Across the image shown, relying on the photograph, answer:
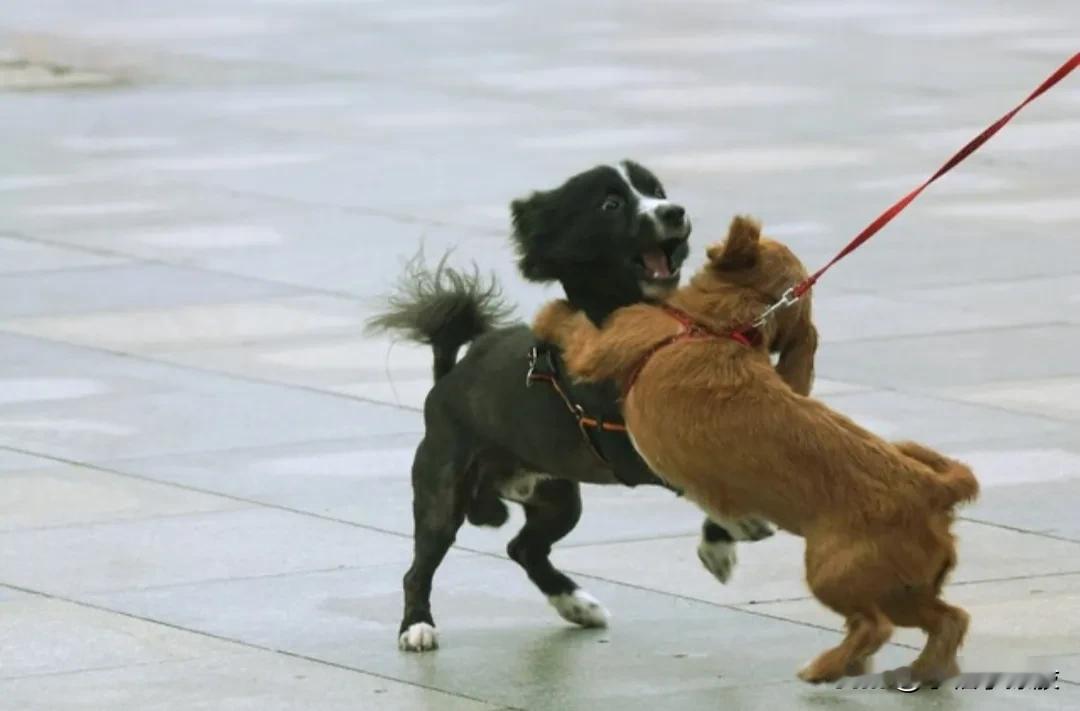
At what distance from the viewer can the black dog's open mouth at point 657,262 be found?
6973 mm

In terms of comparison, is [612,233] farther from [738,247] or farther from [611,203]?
[738,247]

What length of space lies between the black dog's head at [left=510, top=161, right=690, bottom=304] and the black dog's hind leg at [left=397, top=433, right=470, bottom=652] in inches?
26.2

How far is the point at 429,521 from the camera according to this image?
7457mm

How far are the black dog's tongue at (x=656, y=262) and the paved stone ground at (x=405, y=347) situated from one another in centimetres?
112

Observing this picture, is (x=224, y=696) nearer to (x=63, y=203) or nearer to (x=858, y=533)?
(x=858, y=533)

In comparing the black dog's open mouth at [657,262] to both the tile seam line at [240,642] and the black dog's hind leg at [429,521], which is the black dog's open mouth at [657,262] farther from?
the tile seam line at [240,642]

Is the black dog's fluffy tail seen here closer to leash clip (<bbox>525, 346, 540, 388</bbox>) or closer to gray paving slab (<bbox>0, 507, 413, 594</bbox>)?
leash clip (<bbox>525, 346, 540, 388</bbox>)

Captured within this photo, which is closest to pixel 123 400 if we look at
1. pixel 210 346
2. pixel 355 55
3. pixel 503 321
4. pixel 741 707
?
pixel 210 346

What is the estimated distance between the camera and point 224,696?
7.03m

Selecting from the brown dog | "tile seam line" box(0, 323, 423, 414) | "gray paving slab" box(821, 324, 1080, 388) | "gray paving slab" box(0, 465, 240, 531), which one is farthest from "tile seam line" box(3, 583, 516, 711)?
"gray paving slab" box(821, 324, 1080, 388)

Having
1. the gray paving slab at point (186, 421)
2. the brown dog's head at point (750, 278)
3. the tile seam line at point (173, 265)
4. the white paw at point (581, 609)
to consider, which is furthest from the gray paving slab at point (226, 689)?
the tile seam line at point (173, 265)

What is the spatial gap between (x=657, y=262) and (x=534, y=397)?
545mm

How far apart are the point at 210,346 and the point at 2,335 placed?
1.05 m

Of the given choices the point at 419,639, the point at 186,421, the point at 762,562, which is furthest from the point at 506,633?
the point at 186,421
